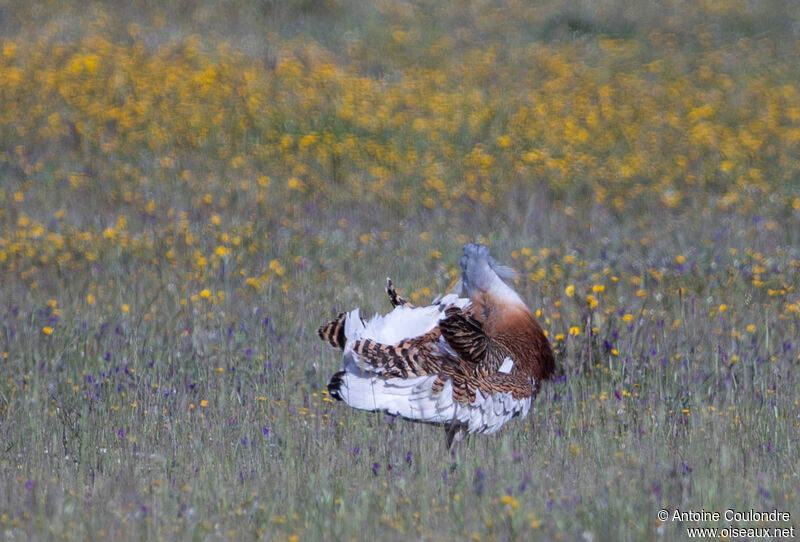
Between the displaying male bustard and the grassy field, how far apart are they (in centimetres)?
15

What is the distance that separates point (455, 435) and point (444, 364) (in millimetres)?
290

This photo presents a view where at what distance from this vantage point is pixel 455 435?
452 cm

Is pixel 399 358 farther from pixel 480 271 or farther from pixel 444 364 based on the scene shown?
pixel 480 271

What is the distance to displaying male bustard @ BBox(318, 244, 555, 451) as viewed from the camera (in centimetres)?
438

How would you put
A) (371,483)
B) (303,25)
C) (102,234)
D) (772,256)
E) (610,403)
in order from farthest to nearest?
(303,25) → (102,234) → (772,256) → (610,403) → (371,483)

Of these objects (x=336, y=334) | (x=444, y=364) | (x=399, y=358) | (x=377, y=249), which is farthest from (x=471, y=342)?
(x=377, y=249)

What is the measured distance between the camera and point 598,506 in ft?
11.7

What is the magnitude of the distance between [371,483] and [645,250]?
4362 millimetres

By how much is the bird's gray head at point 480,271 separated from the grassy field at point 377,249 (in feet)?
1.94

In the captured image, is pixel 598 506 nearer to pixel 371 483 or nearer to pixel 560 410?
pixel 371 483

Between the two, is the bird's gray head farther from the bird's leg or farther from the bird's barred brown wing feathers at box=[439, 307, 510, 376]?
the bird's leg

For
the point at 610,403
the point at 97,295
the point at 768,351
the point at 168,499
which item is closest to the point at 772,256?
the point at 768,351

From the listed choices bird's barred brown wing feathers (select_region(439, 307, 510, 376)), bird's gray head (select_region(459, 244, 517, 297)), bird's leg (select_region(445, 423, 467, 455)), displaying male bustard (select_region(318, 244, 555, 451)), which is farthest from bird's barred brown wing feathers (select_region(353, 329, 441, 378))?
bird's gray head (select_region(459, 244, 517, 297))

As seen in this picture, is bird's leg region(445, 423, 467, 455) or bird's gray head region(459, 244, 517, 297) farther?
bird's gray head region(459, 244, 517, 297)
